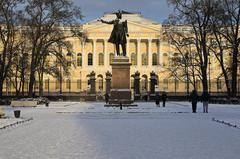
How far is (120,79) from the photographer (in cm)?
3656

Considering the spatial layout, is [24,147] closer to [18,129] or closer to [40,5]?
[18,129]

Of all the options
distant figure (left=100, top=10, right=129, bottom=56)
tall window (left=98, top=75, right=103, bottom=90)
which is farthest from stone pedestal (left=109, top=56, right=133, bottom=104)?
tall window (left=98, top=75, right=103, bottom=90)

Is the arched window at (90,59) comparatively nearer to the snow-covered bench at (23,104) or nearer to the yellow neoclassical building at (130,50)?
the yellow neoclassical building at (130,50)

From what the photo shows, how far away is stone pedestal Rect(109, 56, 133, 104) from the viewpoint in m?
36.5

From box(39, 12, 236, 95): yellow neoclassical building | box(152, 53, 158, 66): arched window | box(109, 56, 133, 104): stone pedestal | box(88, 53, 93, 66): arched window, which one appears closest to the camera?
box(109, 56, 133, 104): stone pedestal

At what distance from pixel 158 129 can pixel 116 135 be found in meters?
2.79

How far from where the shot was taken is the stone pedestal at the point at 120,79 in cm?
3653

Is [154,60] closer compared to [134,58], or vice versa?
[154,60]

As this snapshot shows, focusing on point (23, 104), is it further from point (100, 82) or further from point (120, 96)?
point (100, 82)

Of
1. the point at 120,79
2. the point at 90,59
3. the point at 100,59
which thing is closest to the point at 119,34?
the point at 120,79

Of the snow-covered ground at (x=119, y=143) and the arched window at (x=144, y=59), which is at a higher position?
the arched window at (x=144, y=59)

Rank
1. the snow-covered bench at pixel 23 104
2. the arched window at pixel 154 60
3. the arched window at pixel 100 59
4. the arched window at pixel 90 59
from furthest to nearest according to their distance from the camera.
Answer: the arched window at pixel 100 59 → the arched window at pixel 90 59 → the arched window at pixel 154 60 → the snow-covered bench at pixel 23 104

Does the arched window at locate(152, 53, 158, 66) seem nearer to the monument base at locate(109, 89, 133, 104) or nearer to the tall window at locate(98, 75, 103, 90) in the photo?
the tall window at locate(98, 75, 103, 90)

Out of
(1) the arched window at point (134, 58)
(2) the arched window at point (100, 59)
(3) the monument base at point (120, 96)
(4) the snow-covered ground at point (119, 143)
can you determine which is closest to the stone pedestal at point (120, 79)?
(3) the monument base at point (120, 96)
